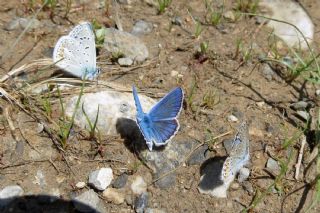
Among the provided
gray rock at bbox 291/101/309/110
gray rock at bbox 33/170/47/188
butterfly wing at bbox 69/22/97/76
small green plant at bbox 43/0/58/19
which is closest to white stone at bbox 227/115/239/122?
gray rock at bbox 291/101/309/110

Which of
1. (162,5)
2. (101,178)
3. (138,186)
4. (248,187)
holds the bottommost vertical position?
(248,187)

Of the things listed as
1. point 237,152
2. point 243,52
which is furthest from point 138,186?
point 243,52

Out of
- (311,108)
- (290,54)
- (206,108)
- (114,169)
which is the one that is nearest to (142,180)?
(114,169)

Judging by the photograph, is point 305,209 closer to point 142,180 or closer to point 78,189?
point 142,180

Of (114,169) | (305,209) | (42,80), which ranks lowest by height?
(305,209)

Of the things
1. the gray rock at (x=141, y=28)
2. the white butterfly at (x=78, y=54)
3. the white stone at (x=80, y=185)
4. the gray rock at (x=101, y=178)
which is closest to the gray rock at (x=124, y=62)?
the white butterfly at (x=78, y=54)

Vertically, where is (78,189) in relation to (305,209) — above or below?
above

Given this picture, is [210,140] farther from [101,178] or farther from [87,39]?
[87,39]

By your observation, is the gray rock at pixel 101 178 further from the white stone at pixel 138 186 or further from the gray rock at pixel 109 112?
the gray rock at pixel 109 112
